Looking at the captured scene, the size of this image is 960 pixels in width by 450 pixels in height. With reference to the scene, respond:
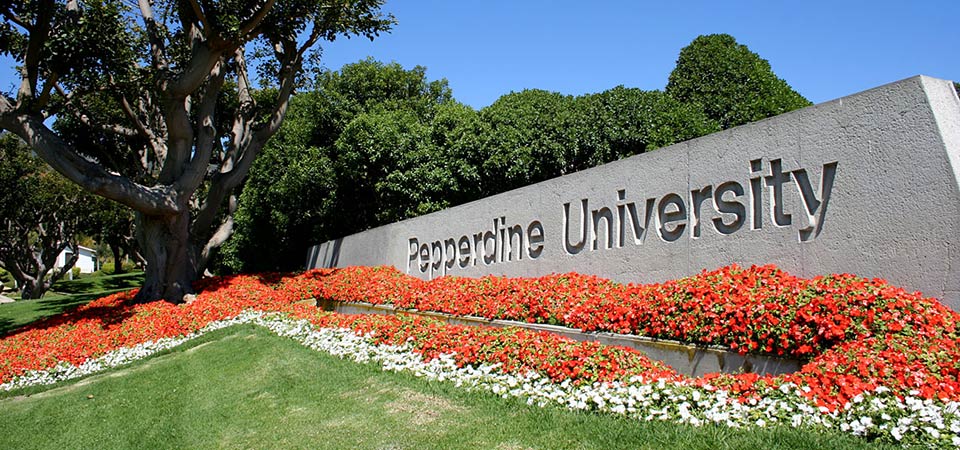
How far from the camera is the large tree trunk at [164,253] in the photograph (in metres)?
13.8

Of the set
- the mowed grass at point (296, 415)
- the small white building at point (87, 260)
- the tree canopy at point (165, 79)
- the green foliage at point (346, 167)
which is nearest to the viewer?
the mowed grass at point (296, 415)

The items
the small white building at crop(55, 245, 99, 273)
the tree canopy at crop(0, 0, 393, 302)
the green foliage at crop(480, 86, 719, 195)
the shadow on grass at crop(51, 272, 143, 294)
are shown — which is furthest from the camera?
the small white building at crop(55, 245, 99, 273)

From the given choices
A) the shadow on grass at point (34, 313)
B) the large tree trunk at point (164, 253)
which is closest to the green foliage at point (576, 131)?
the large tree trunk at point (164, 253)

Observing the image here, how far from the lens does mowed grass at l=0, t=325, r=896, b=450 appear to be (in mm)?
3910

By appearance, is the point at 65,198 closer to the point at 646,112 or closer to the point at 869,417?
the point at 646,112

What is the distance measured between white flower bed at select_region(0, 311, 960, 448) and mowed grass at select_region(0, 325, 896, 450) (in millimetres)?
133

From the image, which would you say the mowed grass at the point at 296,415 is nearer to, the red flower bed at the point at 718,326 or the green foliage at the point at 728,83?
the red flower bed at the point at 718,326

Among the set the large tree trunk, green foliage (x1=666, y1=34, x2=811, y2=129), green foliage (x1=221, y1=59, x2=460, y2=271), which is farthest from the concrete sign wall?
the large tree trunk

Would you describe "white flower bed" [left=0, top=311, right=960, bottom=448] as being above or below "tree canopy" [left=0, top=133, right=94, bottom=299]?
below

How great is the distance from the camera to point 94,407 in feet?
23.4

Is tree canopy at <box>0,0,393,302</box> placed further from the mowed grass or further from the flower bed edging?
the flower bed edging

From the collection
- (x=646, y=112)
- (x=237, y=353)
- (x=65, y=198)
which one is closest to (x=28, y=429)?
(x=237, y=353)

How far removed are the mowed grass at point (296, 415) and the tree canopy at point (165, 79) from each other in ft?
16.6

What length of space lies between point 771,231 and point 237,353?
21.6 ft
